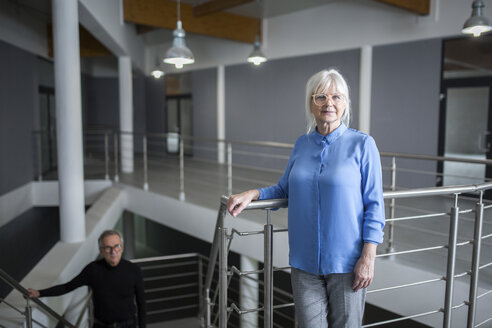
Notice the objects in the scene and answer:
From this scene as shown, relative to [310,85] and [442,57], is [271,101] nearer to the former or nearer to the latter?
[442,57]

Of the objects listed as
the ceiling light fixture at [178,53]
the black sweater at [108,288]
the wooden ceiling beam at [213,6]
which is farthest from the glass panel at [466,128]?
the black sweater at [108,288]

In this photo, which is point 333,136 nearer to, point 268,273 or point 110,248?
point 268,273

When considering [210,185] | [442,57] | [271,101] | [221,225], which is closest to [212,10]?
[271,101]

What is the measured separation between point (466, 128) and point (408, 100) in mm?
551

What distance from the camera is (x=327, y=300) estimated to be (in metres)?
0.92

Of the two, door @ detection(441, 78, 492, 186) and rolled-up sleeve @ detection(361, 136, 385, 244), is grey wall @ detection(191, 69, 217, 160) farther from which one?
rolled-up sleeve @ detection(361, 136, 385, 244)

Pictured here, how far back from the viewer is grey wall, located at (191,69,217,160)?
581 cm

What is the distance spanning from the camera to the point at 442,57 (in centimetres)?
354

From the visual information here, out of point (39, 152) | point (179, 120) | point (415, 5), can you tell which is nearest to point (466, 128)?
point (415, 5)

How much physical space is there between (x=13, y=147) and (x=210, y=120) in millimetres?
2606

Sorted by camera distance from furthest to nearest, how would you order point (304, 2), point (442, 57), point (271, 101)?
point (271, 101) < point (304, 2) < point (442, 57)

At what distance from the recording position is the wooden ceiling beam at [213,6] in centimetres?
375

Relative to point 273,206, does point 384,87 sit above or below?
above

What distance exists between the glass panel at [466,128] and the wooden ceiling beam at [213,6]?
80.2 inches
